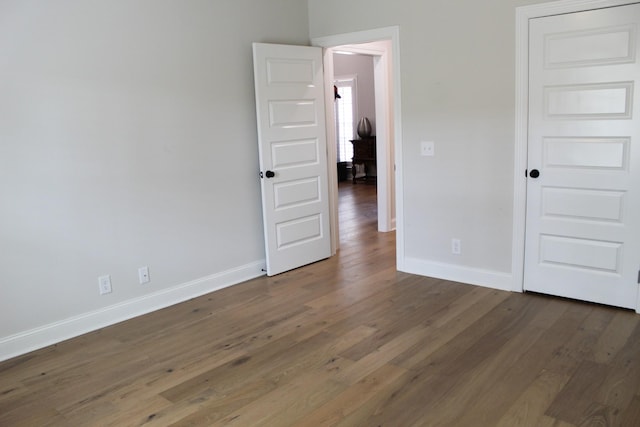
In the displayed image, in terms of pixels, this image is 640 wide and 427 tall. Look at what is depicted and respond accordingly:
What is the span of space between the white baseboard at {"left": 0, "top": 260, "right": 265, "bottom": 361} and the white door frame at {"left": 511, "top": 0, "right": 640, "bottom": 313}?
2.22 metres

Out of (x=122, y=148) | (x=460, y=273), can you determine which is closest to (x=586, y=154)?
(x=460, y=273)

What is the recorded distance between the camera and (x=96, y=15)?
11.7 feet

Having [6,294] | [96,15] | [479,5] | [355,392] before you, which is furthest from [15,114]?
[479,5]

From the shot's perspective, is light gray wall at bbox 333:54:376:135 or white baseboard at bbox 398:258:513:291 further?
light gray wall at bbox 333:54:376:135

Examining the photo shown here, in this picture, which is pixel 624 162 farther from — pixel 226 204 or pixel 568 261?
pixel 226 204

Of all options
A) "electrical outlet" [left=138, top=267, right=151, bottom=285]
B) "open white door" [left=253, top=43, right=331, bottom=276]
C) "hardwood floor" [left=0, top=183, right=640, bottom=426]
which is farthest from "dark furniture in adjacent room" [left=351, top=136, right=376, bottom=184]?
"electrical outlet" [left=138, top=267, right=151, bottom=285]

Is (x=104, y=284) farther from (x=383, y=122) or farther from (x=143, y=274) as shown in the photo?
(x=383, y=122)

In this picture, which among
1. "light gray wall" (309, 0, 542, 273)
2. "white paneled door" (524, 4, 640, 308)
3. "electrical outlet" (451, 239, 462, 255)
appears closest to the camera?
"white paneled door" (524, 4, 640, 308)

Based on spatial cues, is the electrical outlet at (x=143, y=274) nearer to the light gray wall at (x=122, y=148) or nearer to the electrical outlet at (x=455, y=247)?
the light gray wall at (x=122, y=148)

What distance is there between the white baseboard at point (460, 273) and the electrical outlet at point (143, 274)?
2.20 m

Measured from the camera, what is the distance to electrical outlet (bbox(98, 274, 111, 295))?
3766mm

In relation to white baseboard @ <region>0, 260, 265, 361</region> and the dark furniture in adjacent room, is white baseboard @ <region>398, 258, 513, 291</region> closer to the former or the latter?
white baseboard @ <region>0, 260, 265, 361</region>

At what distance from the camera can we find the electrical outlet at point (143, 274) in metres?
3.99

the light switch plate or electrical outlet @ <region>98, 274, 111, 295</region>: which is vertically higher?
the light switch plate
